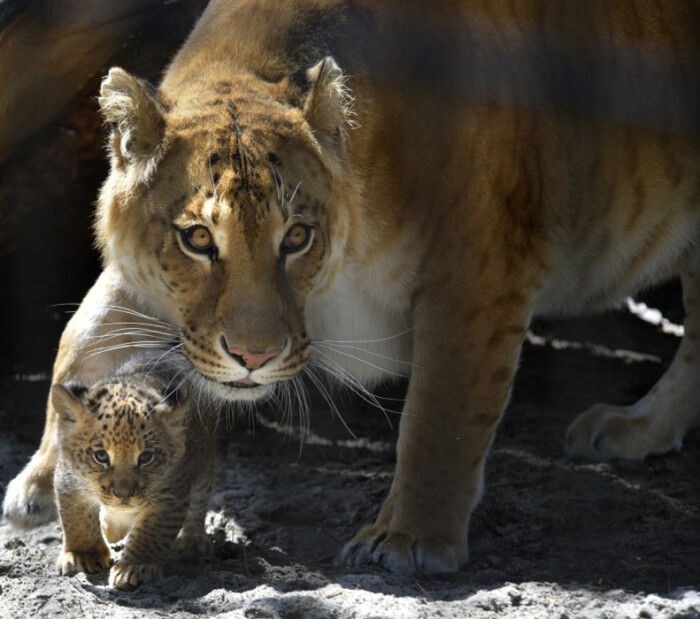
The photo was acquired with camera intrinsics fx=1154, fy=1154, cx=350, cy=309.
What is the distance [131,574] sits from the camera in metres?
3.13

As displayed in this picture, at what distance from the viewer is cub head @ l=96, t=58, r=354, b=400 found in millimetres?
3039

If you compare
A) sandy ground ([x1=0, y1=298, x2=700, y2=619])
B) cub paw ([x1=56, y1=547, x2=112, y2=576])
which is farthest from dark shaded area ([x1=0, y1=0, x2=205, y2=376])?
cub paw ([x1=56, y1=547, x2=112, y2=576])

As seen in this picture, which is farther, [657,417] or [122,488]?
[657,417]

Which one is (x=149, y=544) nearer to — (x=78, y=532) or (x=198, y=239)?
(x=78, y=532)

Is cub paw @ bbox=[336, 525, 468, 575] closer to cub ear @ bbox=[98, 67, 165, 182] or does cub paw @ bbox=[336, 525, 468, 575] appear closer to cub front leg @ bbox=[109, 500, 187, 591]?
cub front leg @ bbox=[109, 500, 187, 591]

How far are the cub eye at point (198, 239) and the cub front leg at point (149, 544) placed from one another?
72cm

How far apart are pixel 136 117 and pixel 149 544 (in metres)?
1.18

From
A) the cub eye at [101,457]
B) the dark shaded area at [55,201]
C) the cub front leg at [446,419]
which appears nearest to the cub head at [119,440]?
the cub eye at [101,457]

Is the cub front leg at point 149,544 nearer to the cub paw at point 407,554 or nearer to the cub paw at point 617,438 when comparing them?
the cub paw at point 407,554

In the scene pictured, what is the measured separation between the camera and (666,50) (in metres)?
4.08

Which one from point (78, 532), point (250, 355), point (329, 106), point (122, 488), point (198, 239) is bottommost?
point (78, 532)

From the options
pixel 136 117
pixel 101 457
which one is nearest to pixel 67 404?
pixel 101 457

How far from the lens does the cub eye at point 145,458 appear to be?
3143mm

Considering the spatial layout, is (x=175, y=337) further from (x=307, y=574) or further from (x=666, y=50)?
(x=666, y=50)
